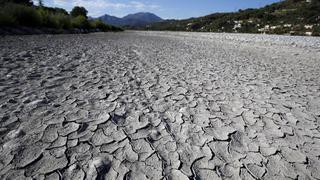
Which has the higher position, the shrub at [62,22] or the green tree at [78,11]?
the green tree at [78,11]

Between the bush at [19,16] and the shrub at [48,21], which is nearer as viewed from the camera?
the bush at [19,16]

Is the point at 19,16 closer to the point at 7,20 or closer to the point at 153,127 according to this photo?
the point at 7,20

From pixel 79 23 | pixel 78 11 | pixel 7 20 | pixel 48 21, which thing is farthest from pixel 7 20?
pixel 78 11

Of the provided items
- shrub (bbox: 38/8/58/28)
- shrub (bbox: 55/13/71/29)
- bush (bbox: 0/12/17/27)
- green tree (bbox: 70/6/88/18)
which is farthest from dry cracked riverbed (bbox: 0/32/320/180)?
green tree (bbox: 70/6/88/18)

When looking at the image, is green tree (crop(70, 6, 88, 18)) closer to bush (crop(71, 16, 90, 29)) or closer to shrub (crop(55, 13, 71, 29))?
bush (crop(71, 16, 90, 29))

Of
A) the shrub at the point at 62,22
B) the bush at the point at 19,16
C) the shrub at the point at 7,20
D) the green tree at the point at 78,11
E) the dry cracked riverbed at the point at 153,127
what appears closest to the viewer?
the dry cracked riverbed at the point at 153,127

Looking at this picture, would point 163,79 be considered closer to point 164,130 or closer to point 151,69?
point 151,69

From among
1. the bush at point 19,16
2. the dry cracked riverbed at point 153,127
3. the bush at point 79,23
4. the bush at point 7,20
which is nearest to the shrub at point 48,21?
the bush at point 19,16

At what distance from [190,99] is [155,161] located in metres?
1.30

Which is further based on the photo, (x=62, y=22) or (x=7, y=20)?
(x=62, y=22)

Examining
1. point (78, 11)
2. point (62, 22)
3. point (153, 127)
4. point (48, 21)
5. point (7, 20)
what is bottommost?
point (153, 127)

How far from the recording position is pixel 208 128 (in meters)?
2.03

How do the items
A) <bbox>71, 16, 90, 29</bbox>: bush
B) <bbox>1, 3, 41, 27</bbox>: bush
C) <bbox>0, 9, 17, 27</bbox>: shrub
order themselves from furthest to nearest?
1. <bbox>71, 16, 90, 29</bbox>: bush
2. <bbox>1, 3, 41, 27</bbox>: bush
3. <bbox>0, 9, 17, 27</bbox>: shrub

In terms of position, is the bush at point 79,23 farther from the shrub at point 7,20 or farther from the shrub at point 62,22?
the shrub at point 7,20
